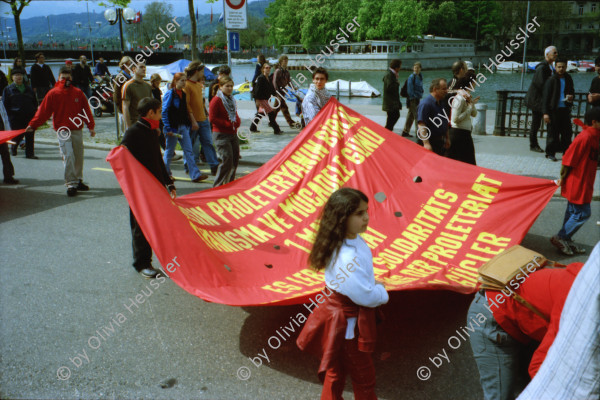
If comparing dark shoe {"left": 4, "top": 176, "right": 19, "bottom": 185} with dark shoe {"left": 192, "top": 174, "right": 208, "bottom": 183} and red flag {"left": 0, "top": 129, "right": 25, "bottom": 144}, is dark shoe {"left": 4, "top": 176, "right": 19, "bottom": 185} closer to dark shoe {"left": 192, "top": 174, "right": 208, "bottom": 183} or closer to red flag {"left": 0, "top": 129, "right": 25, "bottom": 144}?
red flag {"left": 0, "top": 129, "right": 25, "bottom": 144}

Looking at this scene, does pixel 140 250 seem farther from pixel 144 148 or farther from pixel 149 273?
pixel 144 148

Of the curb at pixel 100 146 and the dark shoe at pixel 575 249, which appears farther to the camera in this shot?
the curb at pixel 100 146

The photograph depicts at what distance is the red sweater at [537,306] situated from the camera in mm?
2184

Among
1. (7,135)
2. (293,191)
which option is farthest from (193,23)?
(293,191)

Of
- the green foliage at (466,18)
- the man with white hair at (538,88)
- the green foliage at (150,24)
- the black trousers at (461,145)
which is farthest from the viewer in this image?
the green foliage at (150,24)

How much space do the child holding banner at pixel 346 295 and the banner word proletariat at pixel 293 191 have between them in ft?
6.93

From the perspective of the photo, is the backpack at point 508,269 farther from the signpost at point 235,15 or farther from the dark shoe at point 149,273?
the signpost at point 235,15

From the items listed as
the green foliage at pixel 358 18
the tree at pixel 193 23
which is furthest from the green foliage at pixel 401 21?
the tree at pixel 193 23

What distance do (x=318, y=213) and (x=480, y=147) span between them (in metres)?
7.18

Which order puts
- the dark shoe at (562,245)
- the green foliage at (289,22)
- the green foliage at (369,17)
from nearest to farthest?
the dark shoe at (562,245)
the green foliage at (369,17)
the green foliage at (289,22)

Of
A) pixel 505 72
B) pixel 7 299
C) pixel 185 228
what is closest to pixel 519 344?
pixel 185 228

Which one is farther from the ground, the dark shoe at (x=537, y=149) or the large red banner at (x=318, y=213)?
the large red banner at (x=318, y=213)

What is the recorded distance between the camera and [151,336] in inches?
165

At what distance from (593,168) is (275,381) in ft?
12.9
